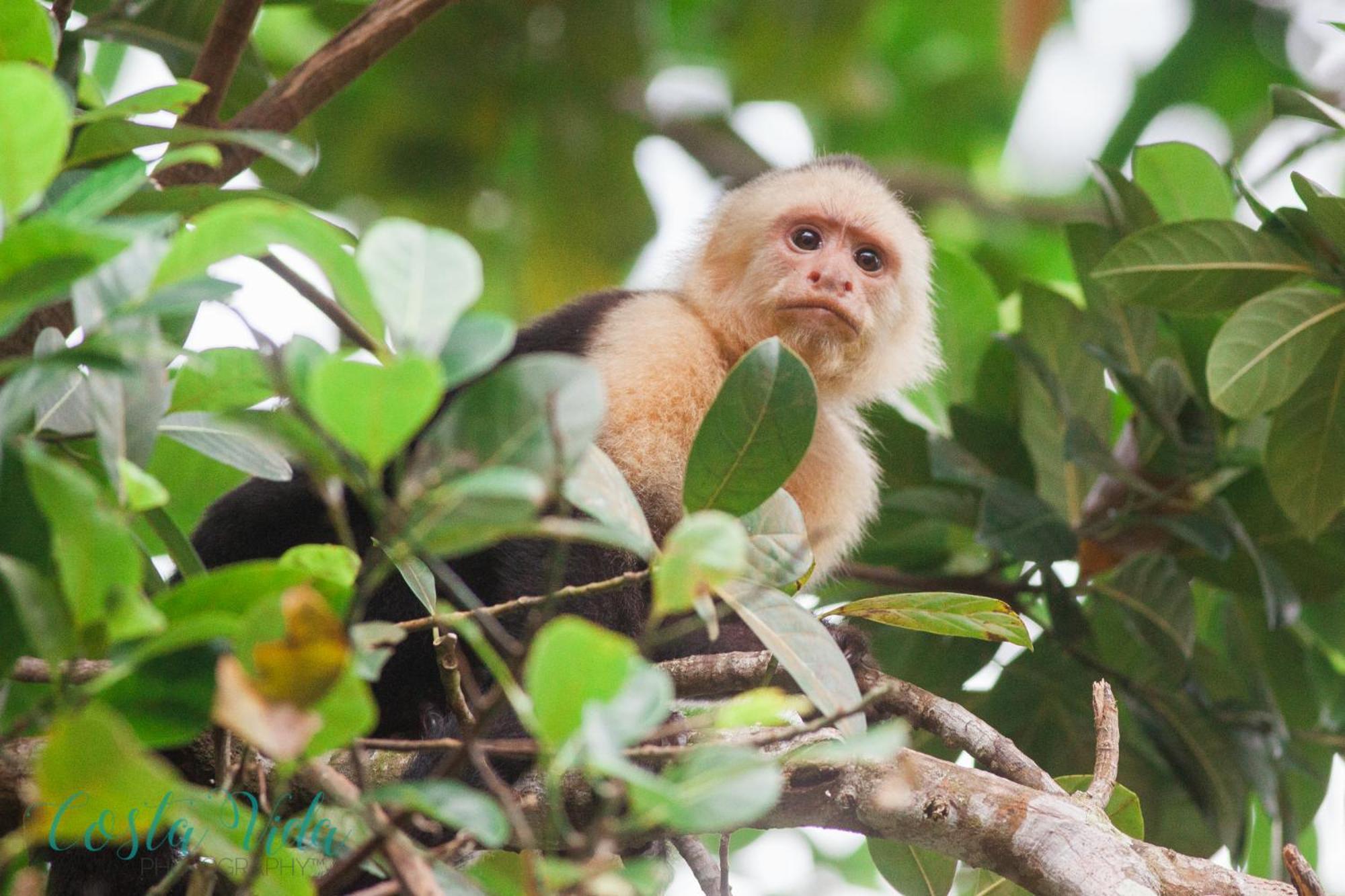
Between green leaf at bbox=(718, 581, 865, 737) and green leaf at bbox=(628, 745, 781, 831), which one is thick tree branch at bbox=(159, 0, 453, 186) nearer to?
green leaf at bbox=(718, 581, 865, 737)

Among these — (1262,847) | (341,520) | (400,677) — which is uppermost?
(341,520)

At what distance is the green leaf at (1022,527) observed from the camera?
2758 millimetres

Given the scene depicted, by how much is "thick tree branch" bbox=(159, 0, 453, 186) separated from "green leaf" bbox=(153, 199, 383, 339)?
1.65m

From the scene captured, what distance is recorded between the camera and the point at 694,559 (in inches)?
37.5

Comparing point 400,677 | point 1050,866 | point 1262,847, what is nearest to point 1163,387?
point 1262,847

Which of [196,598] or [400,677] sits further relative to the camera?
[400,677]

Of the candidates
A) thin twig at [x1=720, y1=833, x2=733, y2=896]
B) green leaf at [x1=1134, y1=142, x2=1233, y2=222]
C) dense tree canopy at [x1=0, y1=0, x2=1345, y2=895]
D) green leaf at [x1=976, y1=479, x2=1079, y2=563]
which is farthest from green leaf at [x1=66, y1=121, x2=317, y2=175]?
green leaf at [x1=1134, y1=142, x2=1233, y2=222]

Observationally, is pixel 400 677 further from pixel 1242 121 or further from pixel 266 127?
pixel 1242 121

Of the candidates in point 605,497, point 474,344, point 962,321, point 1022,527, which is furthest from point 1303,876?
point 962,321

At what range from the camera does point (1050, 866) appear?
172 centimetres

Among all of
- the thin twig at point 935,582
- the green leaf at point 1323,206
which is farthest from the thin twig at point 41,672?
the green leaf at point 1323,206

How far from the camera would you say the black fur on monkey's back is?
248 centimetres

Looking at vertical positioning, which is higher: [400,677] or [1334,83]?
[1334,83]

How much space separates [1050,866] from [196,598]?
1.19 m
